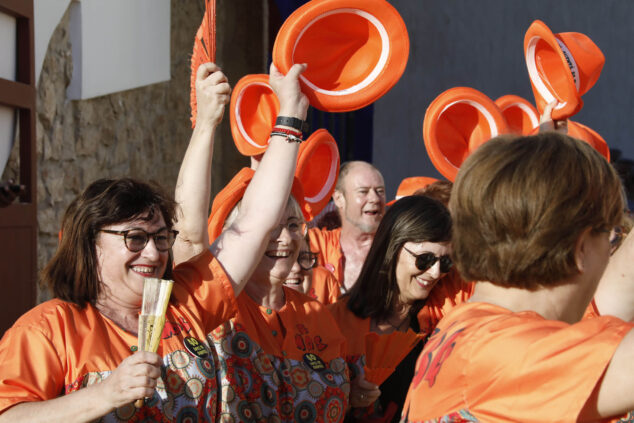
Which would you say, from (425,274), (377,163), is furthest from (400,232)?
(377,163)

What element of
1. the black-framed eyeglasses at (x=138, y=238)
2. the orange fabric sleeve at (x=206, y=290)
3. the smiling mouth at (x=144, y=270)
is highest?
the black-framed eyeglasses at (x=138, y=238)

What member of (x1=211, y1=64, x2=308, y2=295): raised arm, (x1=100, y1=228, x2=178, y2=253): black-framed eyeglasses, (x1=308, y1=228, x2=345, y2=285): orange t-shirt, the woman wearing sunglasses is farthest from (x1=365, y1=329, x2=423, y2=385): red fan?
(x1=308, y1=228, x2=345, y2=285): orange t-shirt

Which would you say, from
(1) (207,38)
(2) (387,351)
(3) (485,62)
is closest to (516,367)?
(1) (207,38)

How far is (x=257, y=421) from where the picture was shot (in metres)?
2.21

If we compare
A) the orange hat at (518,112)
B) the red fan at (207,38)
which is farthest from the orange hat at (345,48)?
the orange hat at (518,112)

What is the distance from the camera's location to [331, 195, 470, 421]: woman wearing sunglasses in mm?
2748

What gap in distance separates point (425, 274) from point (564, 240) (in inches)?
65.4

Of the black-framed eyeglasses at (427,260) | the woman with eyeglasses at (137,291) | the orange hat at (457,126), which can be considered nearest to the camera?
the woman with eyeglasses at (137,291)

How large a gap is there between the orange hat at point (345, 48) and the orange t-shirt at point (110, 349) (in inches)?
25.5

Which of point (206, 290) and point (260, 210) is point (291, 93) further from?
point (206, 290)

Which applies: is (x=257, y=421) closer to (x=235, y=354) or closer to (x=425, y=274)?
(x=235, y=354)

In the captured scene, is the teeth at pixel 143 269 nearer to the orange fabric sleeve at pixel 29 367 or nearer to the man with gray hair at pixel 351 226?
the orange fabric sleeve at pixel 29 367

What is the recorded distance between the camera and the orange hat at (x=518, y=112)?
12.0 feet

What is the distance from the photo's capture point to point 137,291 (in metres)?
1.97
